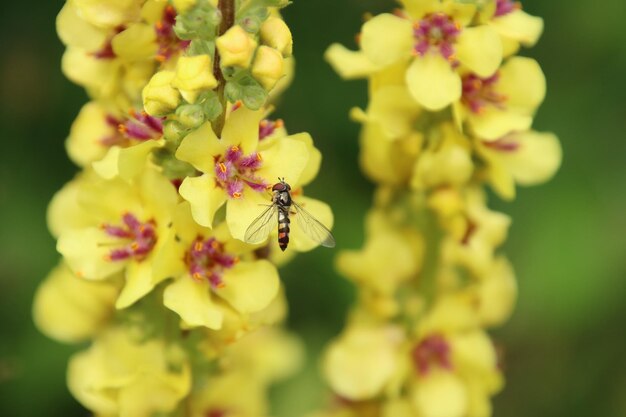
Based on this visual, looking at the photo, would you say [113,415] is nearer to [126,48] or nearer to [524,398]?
[126,48]

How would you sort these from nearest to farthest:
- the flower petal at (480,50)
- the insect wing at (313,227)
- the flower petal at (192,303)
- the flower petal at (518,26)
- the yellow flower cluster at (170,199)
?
1. the yellow flower cluster at (170,199)
2. the flower petal at (192,303)
3. the insect wing at (313,227)
4. the flower petal at (480,50)
5. the flower petal at (518,26)

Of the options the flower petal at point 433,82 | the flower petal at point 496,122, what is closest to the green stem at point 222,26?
the flower petal at point 433,82

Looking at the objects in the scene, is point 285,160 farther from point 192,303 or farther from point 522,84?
point 522,84

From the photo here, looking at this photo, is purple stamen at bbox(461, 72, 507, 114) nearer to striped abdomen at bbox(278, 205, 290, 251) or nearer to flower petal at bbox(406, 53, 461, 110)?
flower petal at bbox(406, 53, 461, 110)

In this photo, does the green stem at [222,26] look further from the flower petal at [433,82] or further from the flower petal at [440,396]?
the flower petal at [440,396]

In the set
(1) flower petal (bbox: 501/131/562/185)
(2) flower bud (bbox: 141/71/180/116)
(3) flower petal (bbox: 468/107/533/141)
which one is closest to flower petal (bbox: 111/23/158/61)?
(2) flower bud (bbox: 141/71/180/116)

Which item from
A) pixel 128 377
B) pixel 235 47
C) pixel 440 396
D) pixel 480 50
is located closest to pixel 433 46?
pixel 480 50
